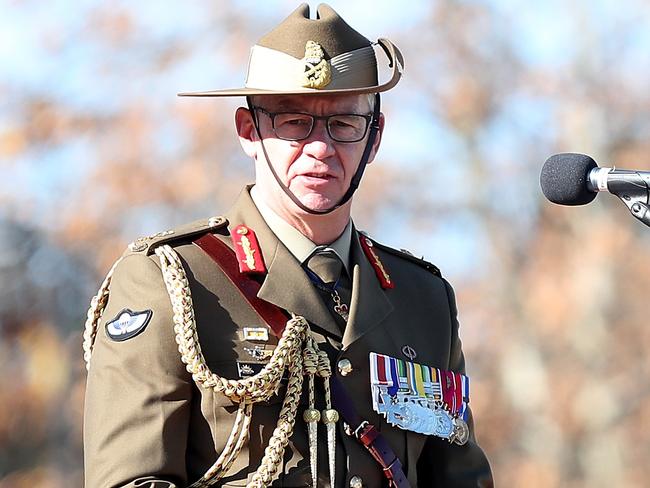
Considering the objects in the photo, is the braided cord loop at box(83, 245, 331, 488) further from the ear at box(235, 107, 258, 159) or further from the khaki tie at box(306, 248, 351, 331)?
the ear at box(235, 107, 258, 159)

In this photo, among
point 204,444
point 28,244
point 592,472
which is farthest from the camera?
point 592,472

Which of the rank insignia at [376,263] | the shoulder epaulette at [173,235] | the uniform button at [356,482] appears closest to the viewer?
the uniform button at [356,482]

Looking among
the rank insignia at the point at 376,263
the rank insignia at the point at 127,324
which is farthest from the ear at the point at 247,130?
the rank insignia at the point at 127,324

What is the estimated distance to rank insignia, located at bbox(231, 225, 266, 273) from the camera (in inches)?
159

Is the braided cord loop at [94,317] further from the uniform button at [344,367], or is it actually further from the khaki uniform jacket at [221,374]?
the uniform button at [344,367]

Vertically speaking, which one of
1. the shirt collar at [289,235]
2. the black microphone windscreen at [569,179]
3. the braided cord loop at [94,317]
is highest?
the shirt collar at [289,235]

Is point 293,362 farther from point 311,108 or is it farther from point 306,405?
point 311,108

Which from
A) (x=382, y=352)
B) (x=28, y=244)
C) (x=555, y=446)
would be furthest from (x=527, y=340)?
(x=382, y=352)

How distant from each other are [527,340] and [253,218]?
1322 cm

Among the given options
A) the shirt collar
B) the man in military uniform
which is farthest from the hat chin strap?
the shirt collar

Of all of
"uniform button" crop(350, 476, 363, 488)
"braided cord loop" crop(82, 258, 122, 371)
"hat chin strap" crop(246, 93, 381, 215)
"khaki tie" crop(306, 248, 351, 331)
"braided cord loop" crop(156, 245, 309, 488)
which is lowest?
"uniform button" crop(350, 476, 363, 488)

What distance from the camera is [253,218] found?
164 inches

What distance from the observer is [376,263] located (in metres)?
4.39

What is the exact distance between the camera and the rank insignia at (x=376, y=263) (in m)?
4.34
